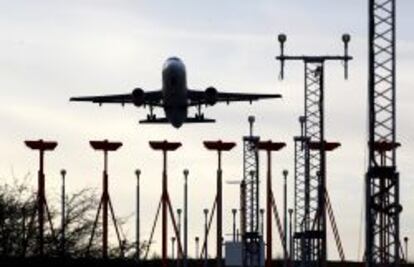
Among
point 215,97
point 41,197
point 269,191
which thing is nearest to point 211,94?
point 215,97

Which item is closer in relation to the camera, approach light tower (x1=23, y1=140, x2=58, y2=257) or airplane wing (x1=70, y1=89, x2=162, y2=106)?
approach light tower (x1=23, y1=140, x2=58, y2=257)

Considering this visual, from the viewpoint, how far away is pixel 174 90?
107 meters

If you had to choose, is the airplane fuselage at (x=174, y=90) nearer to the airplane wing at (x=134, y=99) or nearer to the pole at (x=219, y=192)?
the airplane wing at (x=134, y=99)

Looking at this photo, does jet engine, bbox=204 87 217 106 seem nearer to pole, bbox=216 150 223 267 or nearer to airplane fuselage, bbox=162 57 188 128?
airplane fuselage, bbox=162 57 188 128

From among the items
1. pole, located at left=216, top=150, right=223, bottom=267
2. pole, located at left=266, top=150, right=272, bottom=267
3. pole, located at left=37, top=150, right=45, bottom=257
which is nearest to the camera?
pole, located at left=37, top=150, right=45, bottom=257

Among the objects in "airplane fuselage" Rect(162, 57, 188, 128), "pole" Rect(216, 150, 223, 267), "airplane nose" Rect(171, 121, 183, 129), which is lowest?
"pole" Rect(216, 150, 223, 267)

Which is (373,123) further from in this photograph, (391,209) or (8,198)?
(8,198)

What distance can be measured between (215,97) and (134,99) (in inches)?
225

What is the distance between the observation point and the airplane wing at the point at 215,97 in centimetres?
10956

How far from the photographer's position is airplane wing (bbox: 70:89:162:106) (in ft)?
360

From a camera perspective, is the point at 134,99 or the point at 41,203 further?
the point at 134,99

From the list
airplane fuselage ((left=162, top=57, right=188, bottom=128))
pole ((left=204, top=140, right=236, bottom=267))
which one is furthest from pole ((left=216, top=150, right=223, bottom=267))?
airplane fuselage ((left=162, top=57, right=188, bottom=128))

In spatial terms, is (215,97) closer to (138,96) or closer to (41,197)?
(138,96)

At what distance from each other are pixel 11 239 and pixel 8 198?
8.85 feet
